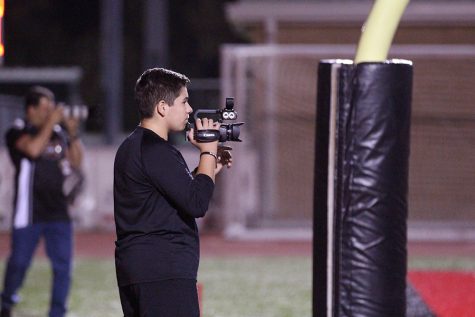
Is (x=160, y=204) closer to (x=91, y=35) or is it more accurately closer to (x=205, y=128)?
(x=205, y=128)

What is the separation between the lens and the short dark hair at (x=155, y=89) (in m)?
5.55

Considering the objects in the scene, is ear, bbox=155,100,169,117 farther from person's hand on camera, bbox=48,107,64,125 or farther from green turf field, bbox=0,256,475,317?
green turf field, bbox=0,256,475,317

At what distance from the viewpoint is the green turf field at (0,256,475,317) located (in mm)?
10656

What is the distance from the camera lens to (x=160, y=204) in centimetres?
553

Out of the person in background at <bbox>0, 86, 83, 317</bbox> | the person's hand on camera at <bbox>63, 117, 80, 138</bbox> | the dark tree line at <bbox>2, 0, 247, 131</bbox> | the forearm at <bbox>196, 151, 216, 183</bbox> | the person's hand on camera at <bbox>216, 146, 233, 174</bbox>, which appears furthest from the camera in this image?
the dark tree line at <bbox>2, 0, 247, 131</bbox>

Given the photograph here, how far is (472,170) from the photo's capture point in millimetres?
19844

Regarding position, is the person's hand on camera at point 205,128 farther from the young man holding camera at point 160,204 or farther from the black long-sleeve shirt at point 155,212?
the black long-sleeve shirt at point 155,212

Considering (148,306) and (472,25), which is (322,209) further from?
(472,25)

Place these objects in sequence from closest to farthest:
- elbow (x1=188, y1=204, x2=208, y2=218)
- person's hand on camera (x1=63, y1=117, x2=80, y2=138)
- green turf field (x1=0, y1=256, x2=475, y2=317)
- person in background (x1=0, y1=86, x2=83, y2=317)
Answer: elbow (x1=188, y1=204, x2=208, y2=218) → person in background (x1=0, y1=86, x2=83, y2=317) → person's hand on camera (x1=63, y1=117, x2=80, y2=138) → green turf field (x1=0, y1=256, x2=475, y2=317)

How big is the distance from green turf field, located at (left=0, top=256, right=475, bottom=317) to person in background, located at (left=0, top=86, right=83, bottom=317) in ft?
3.48

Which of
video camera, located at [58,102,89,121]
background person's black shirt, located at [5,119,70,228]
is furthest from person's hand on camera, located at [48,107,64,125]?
background person's black shirt, located at [5,119,70,228]

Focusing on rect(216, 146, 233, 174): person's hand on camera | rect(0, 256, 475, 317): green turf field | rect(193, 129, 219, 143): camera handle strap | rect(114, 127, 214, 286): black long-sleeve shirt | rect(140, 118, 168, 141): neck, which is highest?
rect(140, 118, 168, 141): neck

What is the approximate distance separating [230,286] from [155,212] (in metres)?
7.00

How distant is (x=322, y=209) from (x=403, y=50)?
1199cm
